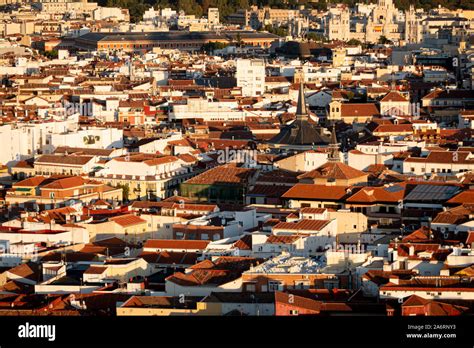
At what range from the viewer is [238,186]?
84.4 feet

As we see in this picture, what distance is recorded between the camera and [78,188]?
1030 inches

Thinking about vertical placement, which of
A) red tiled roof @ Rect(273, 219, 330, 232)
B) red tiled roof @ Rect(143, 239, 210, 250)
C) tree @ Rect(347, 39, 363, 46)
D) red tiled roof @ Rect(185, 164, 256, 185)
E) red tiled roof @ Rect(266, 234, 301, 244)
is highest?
red tiled roof @ Rect(266, 234, 301, 244)

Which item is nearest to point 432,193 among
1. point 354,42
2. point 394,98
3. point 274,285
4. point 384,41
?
point 274,285

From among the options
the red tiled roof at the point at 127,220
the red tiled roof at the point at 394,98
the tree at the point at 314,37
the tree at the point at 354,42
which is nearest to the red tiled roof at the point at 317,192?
the red tiled roof at the point at 127,220

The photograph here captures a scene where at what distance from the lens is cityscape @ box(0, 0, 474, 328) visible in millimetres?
17016

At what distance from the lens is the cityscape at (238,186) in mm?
17016

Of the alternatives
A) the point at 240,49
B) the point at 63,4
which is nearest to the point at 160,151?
the point at 240,49

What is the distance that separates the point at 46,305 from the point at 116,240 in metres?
4.98

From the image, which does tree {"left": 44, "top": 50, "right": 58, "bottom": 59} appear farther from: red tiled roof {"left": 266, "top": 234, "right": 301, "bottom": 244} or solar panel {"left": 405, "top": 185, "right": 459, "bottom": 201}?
red tiled roof {"left": 266, "top": 234, "right": 301, "bottom": 244}

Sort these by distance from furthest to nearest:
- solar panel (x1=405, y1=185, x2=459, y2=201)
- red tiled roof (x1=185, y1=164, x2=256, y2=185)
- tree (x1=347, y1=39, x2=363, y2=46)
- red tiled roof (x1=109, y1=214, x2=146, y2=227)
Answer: tree (x1=347, y1=39, x2=363, y2=46) → red tiled roof (x1=185, y1=164, x2=256, y2=185) → solar panel (x1=405, y1=185, x2=459, y2=201) → red tiled roof (x1=109, y1=214, x2=146, y2=227)

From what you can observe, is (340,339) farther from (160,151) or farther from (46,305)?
(160,151)

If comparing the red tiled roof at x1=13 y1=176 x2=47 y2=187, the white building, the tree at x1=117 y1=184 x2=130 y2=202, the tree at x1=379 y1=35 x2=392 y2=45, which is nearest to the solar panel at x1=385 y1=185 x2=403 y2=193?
the tree at x1=117 y1=184 x2=130 y2=202

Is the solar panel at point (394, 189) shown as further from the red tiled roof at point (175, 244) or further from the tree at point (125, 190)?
the tree at point (125, 190)

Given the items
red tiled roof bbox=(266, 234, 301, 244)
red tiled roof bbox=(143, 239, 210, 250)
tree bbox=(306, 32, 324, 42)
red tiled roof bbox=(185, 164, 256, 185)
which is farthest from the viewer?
tree bbox=(306, 32, 324, 42)
